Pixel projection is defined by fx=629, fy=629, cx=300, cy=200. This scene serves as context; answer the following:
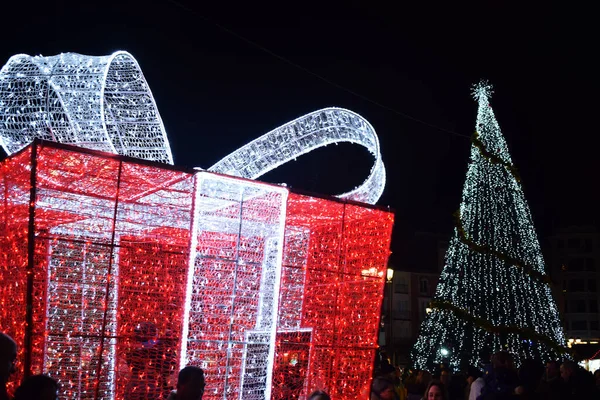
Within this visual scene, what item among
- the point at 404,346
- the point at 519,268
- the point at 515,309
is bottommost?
the point at 404,346

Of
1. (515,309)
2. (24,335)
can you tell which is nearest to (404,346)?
(515,309)

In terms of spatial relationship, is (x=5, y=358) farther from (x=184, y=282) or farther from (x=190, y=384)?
(x=184, y=282)

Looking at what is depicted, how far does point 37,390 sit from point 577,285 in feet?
207

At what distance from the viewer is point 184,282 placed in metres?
7.07

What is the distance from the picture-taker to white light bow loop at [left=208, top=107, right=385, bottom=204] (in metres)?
8.51

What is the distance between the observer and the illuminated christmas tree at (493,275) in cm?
2141

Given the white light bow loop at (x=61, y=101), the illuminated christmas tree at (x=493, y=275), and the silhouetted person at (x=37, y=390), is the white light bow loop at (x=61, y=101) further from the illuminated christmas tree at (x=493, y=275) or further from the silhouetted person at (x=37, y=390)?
the illuminated christmas tree at (x=493, y=275)

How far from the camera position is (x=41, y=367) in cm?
675

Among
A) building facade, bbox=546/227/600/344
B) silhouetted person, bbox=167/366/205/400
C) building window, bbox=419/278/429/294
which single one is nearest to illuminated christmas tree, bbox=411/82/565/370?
silhouetted person, bbox=167/366/205/400

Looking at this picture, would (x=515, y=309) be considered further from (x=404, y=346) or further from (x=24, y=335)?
(x=404, y=346)

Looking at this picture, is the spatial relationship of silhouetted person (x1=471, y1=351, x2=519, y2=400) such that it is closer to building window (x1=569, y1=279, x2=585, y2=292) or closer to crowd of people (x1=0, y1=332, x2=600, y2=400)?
crowd of people (x1=0, y1=332, x2=600, y2=400)

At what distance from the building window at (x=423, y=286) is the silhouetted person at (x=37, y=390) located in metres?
48.7

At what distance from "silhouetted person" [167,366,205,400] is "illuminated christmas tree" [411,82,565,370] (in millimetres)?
18379

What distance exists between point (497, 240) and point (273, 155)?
1547cm
